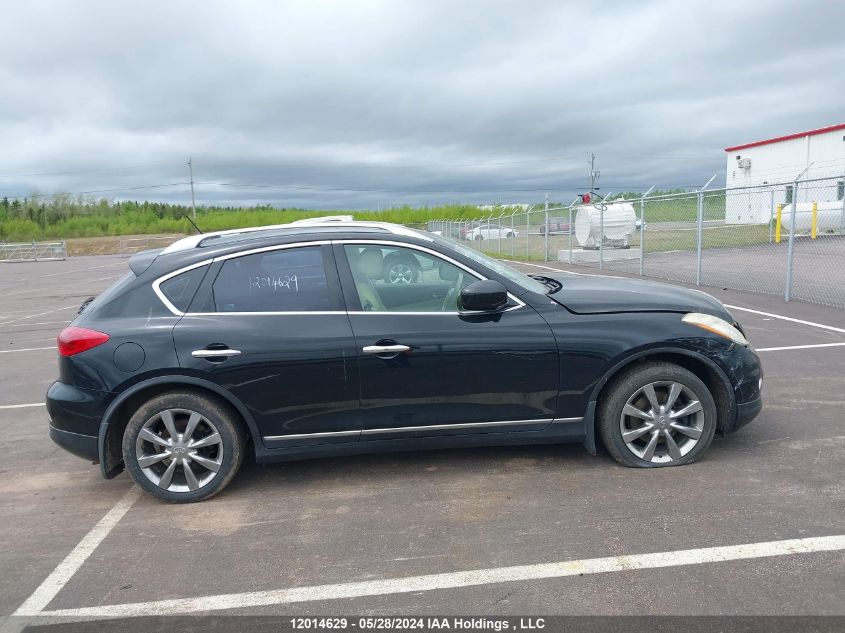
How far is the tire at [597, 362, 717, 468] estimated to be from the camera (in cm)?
425

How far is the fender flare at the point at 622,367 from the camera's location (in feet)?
13.9

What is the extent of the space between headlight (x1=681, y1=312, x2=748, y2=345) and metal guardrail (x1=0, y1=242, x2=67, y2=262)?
57218 millimetres

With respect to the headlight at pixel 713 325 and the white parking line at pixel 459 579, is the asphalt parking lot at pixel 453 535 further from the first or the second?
the headlight at pixel 713 325

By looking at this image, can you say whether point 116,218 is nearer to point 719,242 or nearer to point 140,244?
point 140,244

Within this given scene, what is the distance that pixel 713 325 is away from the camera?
4.36 m

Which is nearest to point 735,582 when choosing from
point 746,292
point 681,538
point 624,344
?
point 681,538

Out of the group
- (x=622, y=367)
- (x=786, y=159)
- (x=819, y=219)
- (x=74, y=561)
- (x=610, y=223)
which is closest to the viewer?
(x=74, y=561)

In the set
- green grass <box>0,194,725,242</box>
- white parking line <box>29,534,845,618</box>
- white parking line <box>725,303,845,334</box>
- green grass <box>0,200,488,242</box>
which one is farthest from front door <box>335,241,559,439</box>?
green grass <box>0,200,488,242</box>

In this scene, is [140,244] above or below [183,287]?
below

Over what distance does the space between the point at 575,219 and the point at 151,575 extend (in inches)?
863

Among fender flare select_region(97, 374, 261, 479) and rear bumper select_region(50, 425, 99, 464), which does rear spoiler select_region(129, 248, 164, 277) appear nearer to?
fender flare select_region(97, 374, 261, 479)

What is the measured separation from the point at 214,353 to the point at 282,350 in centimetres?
40

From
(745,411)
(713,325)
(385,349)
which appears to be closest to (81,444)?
(385,349)

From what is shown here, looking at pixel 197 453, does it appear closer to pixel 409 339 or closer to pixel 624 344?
pixel 409 339
